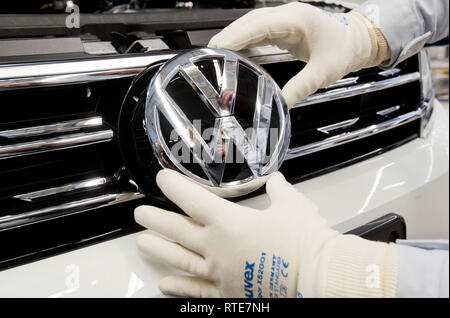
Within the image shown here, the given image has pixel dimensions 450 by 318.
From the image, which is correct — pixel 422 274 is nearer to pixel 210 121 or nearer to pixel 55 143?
pixel 210 121

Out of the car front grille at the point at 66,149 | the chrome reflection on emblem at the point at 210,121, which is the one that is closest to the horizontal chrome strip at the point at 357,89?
the car front grille at the point at 66,149

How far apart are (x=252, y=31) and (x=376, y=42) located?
1.31 ft

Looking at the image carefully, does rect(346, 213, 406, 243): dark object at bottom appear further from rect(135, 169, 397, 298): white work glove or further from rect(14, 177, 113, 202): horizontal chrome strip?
rect(14, 177, 113, 202): horizontal chrome strip

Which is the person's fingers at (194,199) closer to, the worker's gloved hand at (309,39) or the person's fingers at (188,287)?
the person's fingers at (188,287)

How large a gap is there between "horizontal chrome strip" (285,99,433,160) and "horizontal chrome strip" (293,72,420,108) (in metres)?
0.09

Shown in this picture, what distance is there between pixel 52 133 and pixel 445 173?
3.13 feet

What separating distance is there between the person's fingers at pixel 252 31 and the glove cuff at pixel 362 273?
45 cm

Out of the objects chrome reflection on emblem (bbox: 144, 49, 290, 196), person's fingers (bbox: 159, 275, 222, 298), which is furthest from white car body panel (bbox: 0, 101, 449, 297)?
chrome reflection on emblem (bbox: 144, 49, 290, 196)

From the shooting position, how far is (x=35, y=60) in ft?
2.10

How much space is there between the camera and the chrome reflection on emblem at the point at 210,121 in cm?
64

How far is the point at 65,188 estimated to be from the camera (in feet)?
2.22
